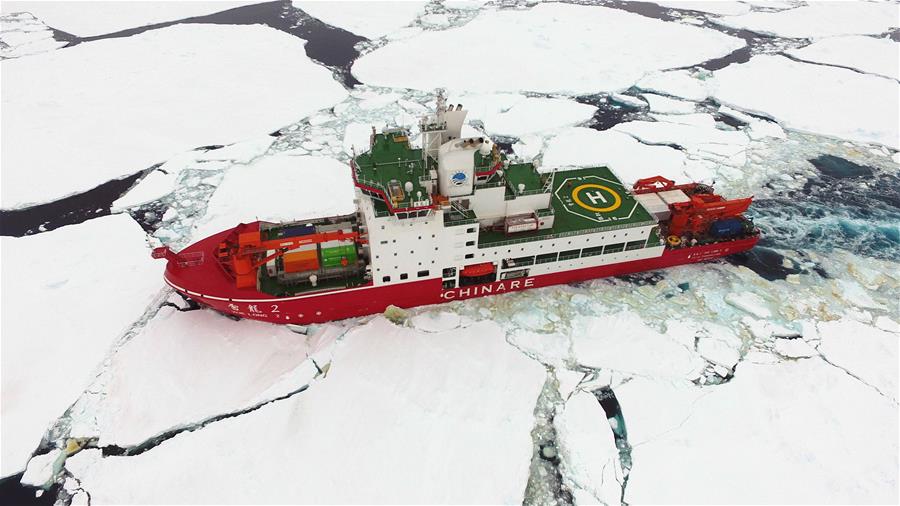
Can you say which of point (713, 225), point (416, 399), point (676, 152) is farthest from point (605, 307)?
point (676, 152)

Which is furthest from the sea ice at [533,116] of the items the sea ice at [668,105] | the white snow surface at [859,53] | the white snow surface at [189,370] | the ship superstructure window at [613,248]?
the white snow surface at [859,53]

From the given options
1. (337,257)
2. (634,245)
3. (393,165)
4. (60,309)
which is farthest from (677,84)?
(60,309)

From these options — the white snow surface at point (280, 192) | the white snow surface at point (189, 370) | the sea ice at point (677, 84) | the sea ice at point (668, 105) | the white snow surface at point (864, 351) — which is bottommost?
the white snow surface at point (864, 351)

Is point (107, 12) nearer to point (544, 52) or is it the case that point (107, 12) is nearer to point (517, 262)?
point (544, 52)

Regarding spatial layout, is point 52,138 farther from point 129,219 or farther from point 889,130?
point 889,130

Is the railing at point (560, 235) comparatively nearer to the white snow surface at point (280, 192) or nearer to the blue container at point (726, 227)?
the blue container at point (726, 227)

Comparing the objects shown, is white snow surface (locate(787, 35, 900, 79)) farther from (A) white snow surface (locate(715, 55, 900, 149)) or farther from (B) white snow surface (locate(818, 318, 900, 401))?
(B) white snow surface (locate(818, 318, 900, 401))
